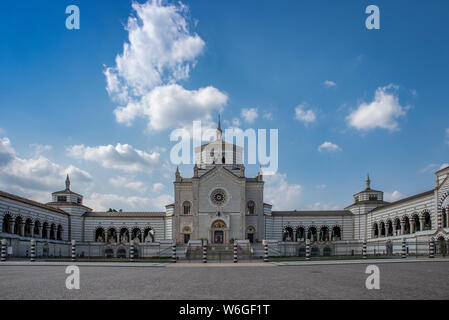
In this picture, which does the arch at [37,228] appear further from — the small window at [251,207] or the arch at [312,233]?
the arch at [312,233]

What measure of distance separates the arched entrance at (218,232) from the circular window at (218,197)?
248cm

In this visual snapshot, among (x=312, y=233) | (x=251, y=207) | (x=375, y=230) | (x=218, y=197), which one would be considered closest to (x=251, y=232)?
(x=251, y=207)

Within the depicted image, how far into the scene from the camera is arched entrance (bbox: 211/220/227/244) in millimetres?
53344

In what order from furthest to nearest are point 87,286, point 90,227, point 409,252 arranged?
point 90,227 < point 409,252 < point 87,286

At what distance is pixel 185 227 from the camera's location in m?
55.3

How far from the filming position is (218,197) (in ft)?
179

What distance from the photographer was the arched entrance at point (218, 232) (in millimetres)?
53344

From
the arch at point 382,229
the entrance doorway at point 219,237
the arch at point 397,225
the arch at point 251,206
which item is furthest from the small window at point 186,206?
the arch at point 397,225

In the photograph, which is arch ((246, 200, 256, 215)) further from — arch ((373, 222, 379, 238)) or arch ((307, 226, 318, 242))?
arch ((373, 222, 379, 238))

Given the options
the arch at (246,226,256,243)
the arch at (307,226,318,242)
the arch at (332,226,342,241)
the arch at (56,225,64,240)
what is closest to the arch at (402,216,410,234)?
the arch at (332,226,342,241)

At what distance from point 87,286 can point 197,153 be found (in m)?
47.8
